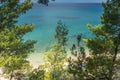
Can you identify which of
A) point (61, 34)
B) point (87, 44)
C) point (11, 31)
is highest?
point (11, 31)

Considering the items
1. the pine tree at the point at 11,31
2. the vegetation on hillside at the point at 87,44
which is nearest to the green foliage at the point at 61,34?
the vegetation on hillside at the point at 87,44

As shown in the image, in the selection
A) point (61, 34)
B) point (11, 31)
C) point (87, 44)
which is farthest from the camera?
point (61, 34)

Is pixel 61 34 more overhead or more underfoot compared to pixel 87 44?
more underfoot

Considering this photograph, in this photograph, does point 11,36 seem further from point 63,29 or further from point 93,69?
point 63,29

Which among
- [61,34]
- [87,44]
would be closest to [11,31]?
[87,44]

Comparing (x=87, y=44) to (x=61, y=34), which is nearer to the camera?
(x=87, y=44)

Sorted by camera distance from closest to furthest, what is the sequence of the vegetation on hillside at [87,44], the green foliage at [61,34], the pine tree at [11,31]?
the pine tree at [11,31] → the vegetation on hillside at [87,44] → the green foliage at [61,34]

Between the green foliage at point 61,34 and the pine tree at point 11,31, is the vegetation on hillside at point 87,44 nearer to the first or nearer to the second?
the pine tree at point 11,31

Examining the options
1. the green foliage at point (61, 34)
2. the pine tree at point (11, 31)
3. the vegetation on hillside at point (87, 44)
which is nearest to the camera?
the pine tree at point (11, 31)

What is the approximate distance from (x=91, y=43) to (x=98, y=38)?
0.79 metres

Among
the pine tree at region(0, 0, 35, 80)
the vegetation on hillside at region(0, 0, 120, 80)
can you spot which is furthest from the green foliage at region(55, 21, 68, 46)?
the pine tree at region(0, 0, 35, 80)

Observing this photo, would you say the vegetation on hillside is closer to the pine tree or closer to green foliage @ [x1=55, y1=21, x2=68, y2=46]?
the pine tree

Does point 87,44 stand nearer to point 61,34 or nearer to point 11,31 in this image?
point 11,31

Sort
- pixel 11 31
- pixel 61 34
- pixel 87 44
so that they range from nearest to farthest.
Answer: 1. pixel 11 31
2. pixel 87 44
3. pixel 61 34
